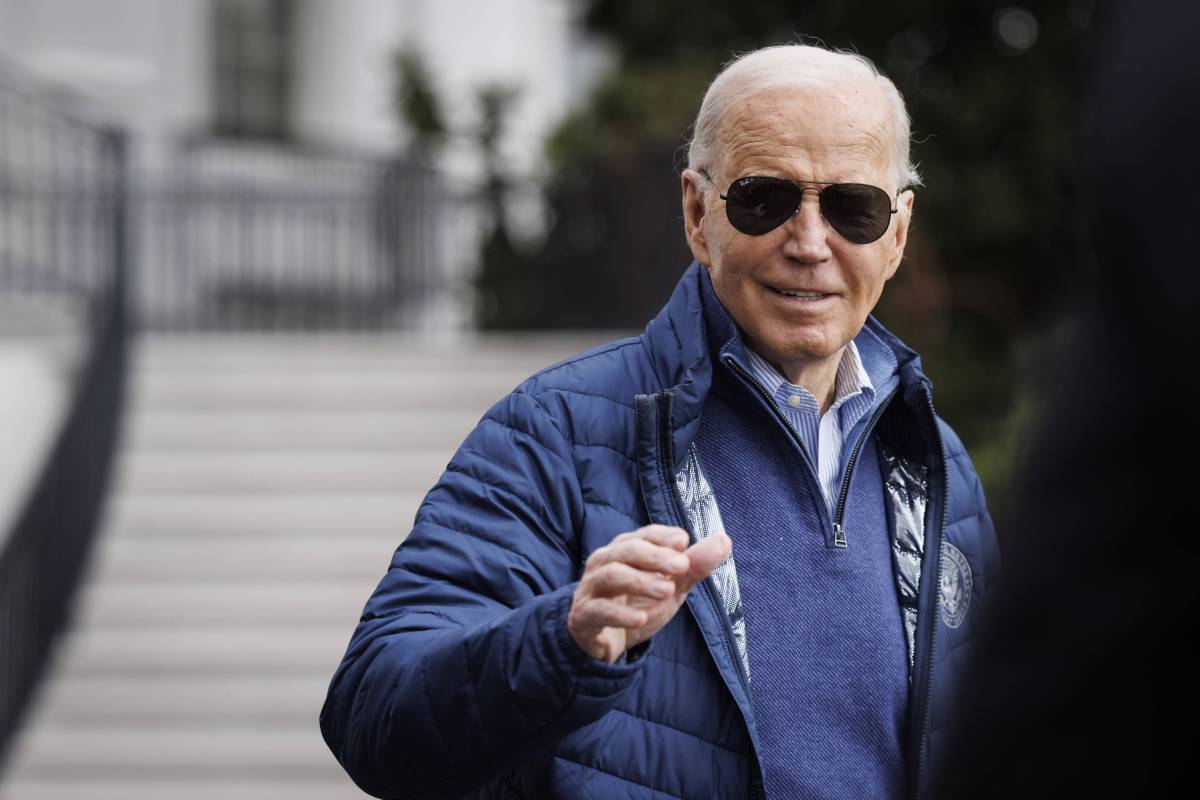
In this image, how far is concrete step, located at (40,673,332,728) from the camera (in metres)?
8.12

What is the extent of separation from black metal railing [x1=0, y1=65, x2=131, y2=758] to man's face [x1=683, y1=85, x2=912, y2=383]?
601cm

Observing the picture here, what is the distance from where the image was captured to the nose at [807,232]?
2.59 m

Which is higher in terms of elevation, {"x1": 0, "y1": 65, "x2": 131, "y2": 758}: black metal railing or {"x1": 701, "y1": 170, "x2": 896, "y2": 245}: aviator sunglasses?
{"x1": 701, "y1": 170, "x2": 896, "y2": 245}: aviator sunglasses

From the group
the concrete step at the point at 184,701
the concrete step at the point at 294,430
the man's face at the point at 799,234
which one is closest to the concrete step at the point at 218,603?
the concrete step at the point at 184,701

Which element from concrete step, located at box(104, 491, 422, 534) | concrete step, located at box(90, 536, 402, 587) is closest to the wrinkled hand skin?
concrete step, located at box(90, 536, 402, 587)

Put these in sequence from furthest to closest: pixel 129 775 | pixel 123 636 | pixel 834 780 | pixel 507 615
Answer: pixel 123 636 < pixel 129 775 < pixel 834 780 < pixel 507 615

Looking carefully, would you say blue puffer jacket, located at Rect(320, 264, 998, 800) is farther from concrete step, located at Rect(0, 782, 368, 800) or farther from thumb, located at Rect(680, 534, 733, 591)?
concrete step, located at Rect(0, 782, 368, 800)

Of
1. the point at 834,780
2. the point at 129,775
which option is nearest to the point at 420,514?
the point at 834,780

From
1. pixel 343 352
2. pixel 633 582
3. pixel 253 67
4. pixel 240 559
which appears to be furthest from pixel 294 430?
pixel 633 582

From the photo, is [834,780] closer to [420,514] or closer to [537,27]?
[420,514]

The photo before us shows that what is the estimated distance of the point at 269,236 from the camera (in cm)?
1374

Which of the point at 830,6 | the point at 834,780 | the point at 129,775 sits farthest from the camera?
the point at 830,6

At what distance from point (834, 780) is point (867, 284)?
0.76 m

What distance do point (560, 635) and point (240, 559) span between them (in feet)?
24.3
